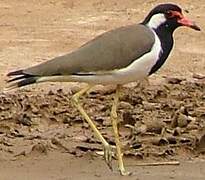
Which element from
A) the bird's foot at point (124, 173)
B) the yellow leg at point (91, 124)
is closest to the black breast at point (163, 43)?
the yellow leg at point (91, 124)

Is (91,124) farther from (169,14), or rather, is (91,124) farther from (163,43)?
(169,14)

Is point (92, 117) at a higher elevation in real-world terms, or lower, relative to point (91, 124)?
lower

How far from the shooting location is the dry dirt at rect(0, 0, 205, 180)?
7207 mm

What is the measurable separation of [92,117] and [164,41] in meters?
1.81

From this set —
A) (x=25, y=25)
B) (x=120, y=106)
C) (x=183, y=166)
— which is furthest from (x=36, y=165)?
(x=25, y=25)

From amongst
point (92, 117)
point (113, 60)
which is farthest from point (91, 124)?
point (92, 117)

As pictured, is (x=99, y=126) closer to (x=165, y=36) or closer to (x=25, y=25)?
(x=165, y=36)

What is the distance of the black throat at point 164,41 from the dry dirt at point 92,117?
758 millimetres

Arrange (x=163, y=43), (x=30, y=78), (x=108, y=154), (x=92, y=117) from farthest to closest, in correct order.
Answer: (x=92, y=117)
(x=108, y=154)
(x=163, y=43)
(x=30, y=78)

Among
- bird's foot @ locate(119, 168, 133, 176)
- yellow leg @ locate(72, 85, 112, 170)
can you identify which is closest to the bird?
yellow leg @ locate(72, 85, 112, 170)

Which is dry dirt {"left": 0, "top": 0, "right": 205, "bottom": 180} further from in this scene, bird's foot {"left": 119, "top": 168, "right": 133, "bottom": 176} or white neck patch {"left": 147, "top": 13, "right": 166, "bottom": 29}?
white neck patch {"left": 147, "top": 13, "right": 166, "bottom": 29}

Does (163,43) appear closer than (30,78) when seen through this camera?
No

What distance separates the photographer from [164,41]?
6801mm

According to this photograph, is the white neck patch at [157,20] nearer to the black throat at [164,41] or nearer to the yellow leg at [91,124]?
the black throat at [164,41]
